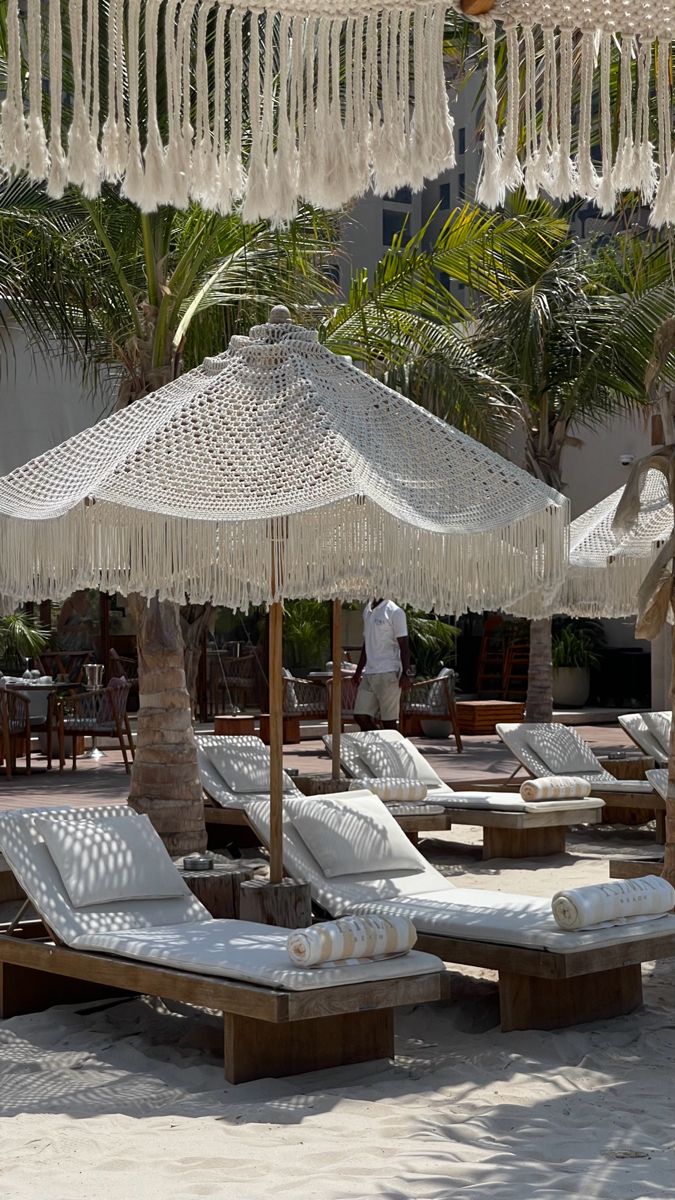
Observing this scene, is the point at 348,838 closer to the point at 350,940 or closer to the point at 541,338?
the point at 350,940

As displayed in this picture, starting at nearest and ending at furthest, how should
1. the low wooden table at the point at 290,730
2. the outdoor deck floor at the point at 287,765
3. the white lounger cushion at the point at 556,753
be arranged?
the white lounger cushion at the point at 556,753, the outdoor deck floor at the point at 287,765, the low wooden table at the point at 290,730

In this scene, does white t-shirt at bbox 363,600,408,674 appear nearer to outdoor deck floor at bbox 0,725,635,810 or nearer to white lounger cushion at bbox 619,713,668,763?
outdoor deck floor at bbox 0,725,635,810

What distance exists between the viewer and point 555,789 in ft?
35.2

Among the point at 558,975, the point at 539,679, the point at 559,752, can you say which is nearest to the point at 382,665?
the point at 539,679

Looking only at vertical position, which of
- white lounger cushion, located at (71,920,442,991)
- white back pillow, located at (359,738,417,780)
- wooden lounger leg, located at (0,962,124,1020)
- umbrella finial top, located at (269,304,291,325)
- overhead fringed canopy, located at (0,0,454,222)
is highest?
umbrella finial top, located at (269,304,291,325)

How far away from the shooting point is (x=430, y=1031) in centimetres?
627

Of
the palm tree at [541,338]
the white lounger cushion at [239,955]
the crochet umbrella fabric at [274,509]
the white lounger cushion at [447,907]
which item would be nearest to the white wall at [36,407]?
the palm tree at [541,338]

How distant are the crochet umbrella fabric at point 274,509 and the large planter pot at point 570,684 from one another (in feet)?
56.7

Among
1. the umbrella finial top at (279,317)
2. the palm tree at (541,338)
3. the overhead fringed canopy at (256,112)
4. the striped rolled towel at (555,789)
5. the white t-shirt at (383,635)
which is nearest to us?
the overhead fringed canopy at (256,112)

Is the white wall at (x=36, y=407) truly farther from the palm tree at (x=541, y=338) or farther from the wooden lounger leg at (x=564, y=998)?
the wooden lounger leg at (x=564, y=998)

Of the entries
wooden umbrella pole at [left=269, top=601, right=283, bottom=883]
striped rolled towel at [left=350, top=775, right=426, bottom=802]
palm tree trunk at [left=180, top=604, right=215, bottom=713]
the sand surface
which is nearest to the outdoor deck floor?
palm tree trunk at [left=180, top=604, right=215, bottom=713]

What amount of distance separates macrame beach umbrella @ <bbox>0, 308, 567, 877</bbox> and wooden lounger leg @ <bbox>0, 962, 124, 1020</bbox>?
1.59 metres

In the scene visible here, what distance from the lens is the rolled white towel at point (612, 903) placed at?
598cm

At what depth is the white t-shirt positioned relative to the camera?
15242mm
